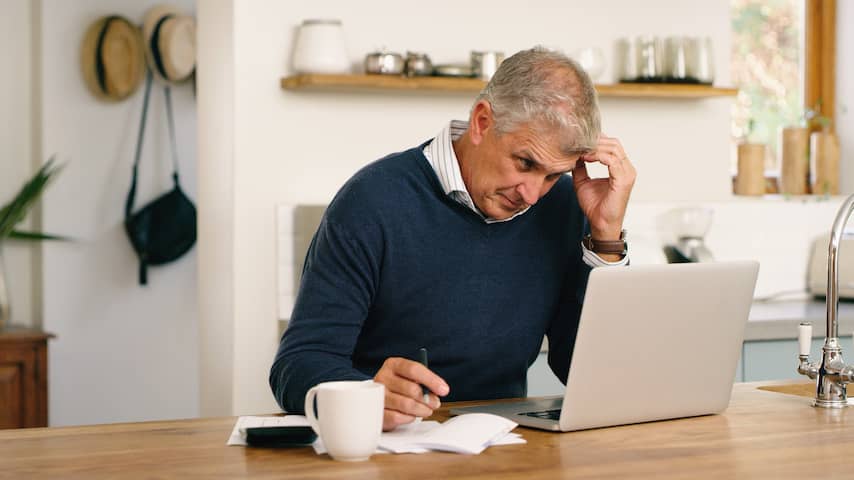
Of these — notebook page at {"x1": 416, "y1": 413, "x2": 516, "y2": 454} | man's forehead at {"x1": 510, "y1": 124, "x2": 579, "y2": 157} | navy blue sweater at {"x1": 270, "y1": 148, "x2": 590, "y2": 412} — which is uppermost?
man's forehead at {"x1": 510, "y1": 124, "x2": 579, "y2": 157}

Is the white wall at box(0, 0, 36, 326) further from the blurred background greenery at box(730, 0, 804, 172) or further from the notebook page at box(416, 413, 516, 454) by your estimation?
the notebook page at box(416, 413, 516, 454)

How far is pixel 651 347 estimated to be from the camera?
1750 millimetres

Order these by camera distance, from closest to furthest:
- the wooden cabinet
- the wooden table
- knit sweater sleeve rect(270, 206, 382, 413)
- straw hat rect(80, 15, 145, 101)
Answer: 1. the wooden table
2. knit sweater sleeve rect(270, 206, 382, 413)
3. the wooden cabinet
4. straw hat rect(80, 15, 145, 101)

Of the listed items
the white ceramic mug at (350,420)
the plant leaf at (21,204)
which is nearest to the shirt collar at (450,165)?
the white ceramic mug at (350,420)

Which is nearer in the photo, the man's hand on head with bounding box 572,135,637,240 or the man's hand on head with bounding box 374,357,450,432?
the man's hand on head with bounding box 374,357,450,432

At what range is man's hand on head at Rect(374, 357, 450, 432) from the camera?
1.61 m

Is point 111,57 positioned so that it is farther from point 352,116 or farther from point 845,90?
point 845,90

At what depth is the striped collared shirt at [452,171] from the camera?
2.16m

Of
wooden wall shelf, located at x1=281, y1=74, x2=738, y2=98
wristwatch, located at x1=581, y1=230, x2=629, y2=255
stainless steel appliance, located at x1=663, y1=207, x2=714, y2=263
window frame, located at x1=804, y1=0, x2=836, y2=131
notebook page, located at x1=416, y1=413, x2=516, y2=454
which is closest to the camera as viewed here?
notebook page, located at x1=416, y1=413, x2=516, y2=454

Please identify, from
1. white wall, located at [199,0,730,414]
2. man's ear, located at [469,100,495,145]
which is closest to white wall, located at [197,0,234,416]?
white wall, located at [199,0,730,414]

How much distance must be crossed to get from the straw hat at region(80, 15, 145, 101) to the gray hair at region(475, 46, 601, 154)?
9.46 feet

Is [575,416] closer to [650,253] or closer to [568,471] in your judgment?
[568,471]

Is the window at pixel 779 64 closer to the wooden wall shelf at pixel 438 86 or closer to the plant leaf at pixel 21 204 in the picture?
the wooden wall shelf at pixel 438 86

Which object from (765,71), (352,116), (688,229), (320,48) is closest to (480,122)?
(320,48)
